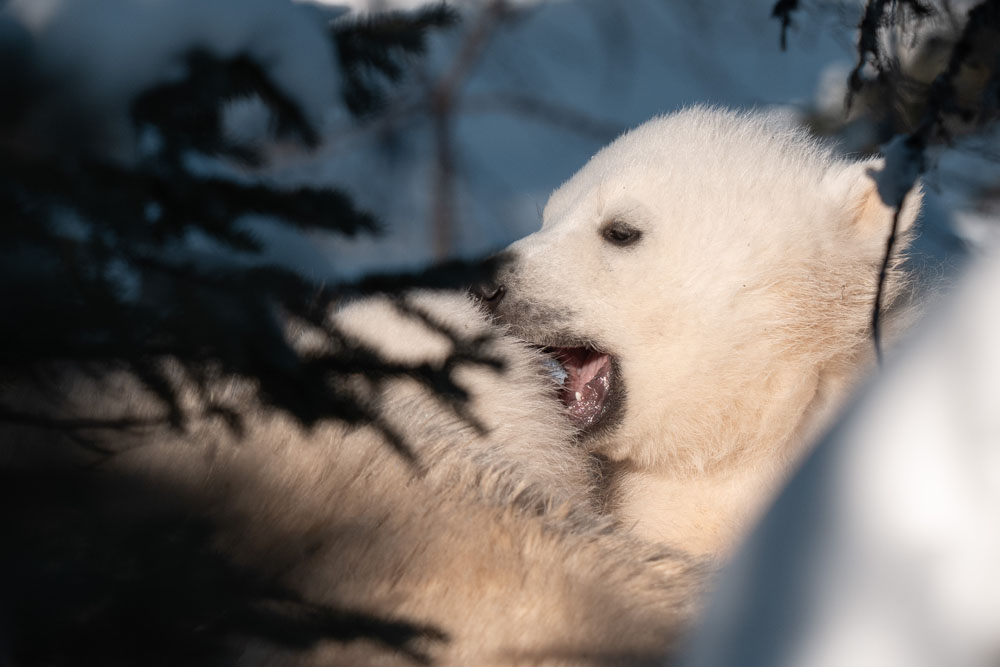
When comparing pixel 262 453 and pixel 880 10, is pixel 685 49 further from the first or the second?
pixel 262 453

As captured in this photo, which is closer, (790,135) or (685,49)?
(790,135)

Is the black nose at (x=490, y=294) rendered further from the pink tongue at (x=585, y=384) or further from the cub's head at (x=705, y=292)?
the pink tongue at (x=585, y=384)

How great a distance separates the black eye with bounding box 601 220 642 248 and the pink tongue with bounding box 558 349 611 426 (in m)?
0.25

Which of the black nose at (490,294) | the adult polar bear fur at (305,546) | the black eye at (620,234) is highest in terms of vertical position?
the black eye at (620,234)

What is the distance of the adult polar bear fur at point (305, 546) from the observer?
3.61 ft

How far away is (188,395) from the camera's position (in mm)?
1400

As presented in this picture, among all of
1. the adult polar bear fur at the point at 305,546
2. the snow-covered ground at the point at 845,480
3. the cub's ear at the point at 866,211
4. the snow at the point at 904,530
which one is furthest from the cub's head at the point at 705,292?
the snow at the point at 904,530

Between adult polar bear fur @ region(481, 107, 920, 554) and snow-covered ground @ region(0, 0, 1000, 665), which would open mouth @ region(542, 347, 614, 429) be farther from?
snow-covered ground @ region(0, 0, 1000, 665)

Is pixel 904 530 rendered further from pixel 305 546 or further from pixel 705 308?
Answer: pixel 705 308

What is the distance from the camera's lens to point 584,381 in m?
2.25

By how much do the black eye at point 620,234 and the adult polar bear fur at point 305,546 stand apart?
Answer: 770 millimetres

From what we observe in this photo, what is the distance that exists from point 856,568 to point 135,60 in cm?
81

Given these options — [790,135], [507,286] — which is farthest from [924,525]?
[790,135]

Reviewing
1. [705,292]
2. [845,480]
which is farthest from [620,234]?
[845,480]
